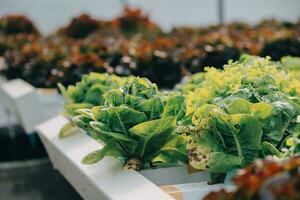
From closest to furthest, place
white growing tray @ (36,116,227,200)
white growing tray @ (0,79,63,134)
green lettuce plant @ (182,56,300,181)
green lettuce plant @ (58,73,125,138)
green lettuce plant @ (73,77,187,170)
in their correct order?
white growing tray @ (36,116,227,200) → green lettuce plant @ (182,56,300,181) → green lettuce plant @ (73,77,187,170) → green lettuce plant @ (58,73,125,138) → white growing tray @ (0,79,63,134)

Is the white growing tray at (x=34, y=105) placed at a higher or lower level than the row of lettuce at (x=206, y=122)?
lower

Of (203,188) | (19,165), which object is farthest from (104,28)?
(203,188)

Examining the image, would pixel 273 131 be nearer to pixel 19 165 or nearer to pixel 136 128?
pixel 136 128

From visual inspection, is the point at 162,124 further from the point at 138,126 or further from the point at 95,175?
the point at 95,175

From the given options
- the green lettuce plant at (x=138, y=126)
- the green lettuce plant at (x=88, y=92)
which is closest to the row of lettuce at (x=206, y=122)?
the green lettuce plant at (x=138, y=126)

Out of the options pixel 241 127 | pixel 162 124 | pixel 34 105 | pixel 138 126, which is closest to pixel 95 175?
pixel 138 126

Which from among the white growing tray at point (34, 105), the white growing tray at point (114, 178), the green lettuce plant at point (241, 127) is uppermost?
the green lettuce plant at point (241, 127)

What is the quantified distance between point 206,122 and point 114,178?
1.98 ft

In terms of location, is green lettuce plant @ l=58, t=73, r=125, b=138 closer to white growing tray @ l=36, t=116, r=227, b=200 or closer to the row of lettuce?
white growing tray @ l=36, t=116, r=227, b=200

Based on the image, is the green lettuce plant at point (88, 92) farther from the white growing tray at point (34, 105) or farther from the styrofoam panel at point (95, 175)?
the white growing tray at point (34, 105)

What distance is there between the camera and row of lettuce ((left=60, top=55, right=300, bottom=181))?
3266 mm

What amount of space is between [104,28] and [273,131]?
29.0 ft

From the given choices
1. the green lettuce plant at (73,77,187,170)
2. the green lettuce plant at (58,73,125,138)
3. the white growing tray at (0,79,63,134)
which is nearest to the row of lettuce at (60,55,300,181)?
the green lettuce plant at (73,77,187,170)

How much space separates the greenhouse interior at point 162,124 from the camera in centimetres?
313
